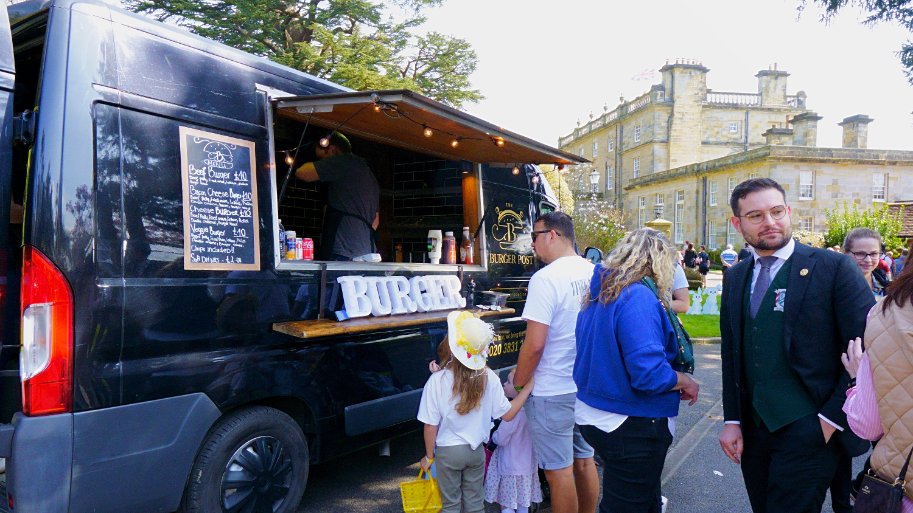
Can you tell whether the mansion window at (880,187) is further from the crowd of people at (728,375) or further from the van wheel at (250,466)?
the van wheel at (250,466)

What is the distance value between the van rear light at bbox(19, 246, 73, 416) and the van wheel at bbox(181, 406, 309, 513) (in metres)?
A: 0.78

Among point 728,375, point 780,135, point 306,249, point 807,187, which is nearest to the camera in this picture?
point 728,375

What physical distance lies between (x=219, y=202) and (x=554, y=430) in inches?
87.7

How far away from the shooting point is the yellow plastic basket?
3.38m

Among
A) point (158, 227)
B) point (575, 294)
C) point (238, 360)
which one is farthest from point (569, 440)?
point (158, 227)

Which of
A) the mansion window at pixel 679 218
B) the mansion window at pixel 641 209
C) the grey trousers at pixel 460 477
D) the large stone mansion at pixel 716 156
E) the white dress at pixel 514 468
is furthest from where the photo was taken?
the mansion window at pixel 641 209

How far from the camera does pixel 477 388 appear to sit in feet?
11.2

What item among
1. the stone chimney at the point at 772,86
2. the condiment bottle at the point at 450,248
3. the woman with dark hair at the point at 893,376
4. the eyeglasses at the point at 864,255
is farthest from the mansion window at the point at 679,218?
the woman with dark hair at the point at 893,376

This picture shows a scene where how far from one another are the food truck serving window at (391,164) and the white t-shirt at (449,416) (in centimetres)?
114

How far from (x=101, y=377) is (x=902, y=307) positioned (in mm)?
3052

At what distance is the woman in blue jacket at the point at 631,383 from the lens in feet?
8.59

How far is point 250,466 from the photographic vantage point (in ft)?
10.9

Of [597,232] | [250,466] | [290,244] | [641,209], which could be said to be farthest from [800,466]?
[641,209]

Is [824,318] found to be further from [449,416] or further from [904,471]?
[449,416]
